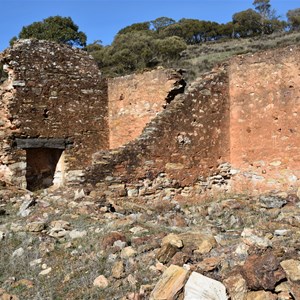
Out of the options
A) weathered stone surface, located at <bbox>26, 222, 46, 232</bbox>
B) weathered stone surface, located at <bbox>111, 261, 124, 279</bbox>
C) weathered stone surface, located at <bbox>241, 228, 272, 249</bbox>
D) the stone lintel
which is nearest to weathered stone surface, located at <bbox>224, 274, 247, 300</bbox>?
weathered stone surface, located at <bbox>241, 228, 272, 249</bbox>


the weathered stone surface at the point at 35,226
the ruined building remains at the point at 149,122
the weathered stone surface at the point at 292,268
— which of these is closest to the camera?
the weathered stone surface at the point at 292,268

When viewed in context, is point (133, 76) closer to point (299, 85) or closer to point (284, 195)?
point (299, 85)

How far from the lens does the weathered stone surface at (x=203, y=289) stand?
383 cm

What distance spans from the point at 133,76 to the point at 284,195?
17.8 ft

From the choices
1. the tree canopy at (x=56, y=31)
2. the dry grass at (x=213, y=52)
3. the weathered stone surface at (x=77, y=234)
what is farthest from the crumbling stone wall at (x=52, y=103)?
the tree canopy at (x=56, y=31)

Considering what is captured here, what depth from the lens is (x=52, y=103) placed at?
11.4m

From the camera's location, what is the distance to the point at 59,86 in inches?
455

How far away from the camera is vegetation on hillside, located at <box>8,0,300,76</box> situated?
120 ft

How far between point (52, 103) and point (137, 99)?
7.89 ft

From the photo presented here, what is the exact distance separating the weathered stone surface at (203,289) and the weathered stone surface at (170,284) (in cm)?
9

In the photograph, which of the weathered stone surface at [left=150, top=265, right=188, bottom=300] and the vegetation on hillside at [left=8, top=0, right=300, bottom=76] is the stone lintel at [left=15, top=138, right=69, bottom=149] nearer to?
the weathered stone surface at [left=150, top=265, right=188, bottom=300]

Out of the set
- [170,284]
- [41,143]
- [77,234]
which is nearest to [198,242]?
[170,284]

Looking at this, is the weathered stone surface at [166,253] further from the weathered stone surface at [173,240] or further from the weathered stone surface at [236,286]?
the weathered stone surface at [236,286]

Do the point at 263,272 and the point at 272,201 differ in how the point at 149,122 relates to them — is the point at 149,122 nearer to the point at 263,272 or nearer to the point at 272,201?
the point at 272,201
